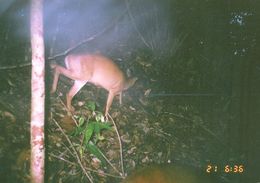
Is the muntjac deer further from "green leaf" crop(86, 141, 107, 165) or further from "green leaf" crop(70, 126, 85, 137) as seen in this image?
"green leaf" crop(86, 141, 107, 165)

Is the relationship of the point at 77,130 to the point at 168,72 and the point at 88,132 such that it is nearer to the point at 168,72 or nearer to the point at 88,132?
the point at 88,132

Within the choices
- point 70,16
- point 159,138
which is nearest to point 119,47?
point 70,16

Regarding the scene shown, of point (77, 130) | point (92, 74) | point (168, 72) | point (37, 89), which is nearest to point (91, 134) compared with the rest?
point (77, 130)

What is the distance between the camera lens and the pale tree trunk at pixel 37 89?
10.9ft

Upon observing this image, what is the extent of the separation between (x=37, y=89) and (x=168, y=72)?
4.67 m

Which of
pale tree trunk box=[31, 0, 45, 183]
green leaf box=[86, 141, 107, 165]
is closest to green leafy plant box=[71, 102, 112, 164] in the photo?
green leaf box=[86, 141, 107, 165]

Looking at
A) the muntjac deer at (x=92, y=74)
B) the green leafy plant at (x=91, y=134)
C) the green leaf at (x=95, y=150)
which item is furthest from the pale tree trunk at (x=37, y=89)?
the muntjac deer at (x=92, y=74)

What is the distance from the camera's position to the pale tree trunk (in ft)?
10.9

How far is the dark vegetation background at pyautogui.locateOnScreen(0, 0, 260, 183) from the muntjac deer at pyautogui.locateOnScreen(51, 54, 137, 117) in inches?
13.5

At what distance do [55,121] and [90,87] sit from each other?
1381 mm

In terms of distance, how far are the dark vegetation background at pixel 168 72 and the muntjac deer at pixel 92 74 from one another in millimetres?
342

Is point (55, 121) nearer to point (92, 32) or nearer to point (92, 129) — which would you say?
point (92, 129)

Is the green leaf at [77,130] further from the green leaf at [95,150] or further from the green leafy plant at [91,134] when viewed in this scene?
the green leaf at [95,150]

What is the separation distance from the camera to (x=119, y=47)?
7.91 meters
